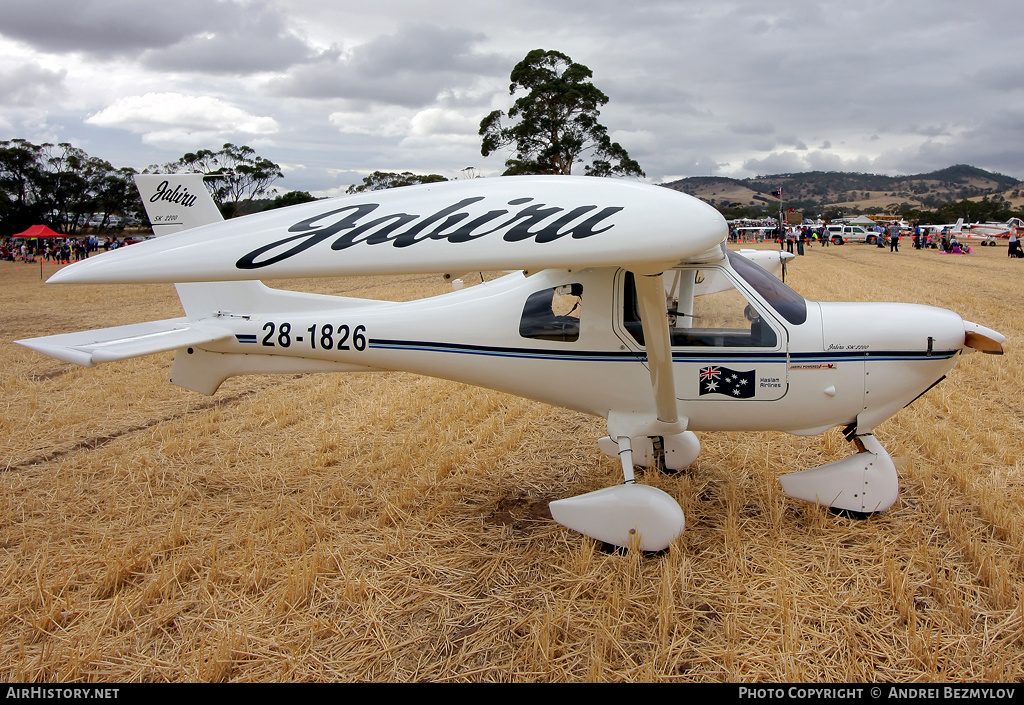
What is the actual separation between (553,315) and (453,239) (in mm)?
2068

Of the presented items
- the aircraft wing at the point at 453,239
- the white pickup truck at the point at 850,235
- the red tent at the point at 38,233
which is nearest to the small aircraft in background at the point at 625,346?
the aircraft wing at the point at 453,239

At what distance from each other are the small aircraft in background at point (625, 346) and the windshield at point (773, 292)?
16 millimetres

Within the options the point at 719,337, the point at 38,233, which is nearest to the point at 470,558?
the point at 719,337

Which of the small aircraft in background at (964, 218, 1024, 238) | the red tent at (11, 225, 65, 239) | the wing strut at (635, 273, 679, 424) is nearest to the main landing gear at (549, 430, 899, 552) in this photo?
the wing strut at (635, 273, 679, 424)

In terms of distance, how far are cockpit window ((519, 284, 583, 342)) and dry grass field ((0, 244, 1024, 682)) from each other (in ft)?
4.89

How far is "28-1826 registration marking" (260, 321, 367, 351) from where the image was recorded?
15.3ft

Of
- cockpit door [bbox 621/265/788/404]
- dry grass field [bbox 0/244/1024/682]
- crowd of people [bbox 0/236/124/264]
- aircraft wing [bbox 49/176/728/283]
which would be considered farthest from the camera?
crowd of people [bbox 0/236/124/264]

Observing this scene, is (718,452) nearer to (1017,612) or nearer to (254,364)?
(1017,612)

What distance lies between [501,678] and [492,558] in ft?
3.75

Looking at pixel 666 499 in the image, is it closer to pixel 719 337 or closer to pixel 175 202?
pixel 719 337

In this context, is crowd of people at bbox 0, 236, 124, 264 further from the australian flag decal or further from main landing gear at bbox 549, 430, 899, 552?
the australian flag decal

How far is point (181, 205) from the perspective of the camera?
5043 mm

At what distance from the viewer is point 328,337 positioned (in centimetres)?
469
